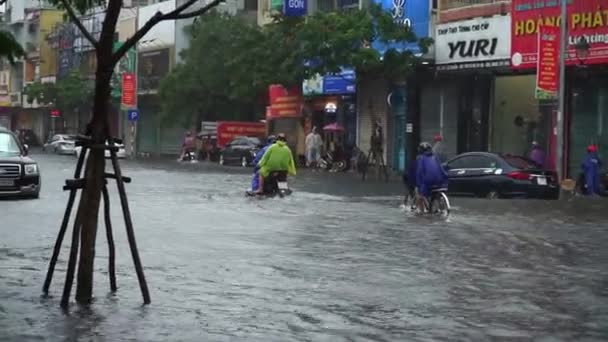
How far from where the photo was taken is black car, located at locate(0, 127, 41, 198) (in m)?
24.6

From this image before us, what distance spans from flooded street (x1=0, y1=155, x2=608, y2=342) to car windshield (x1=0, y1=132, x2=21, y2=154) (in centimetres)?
207

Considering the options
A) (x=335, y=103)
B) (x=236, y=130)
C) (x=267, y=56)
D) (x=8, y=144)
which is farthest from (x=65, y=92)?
(x=8, y=144)

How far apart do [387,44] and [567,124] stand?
401 inches

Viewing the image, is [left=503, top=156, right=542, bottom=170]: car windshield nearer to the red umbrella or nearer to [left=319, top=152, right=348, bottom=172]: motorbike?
[left=319, top=152, right=348, bottom=172]: motorbike

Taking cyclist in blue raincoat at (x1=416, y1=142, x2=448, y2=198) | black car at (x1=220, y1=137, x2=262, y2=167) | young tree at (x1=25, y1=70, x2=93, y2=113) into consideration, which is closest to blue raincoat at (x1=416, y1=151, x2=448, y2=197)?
cyclist in blue raincoat at (x1=416, y1=142, x2=448, y2=198)

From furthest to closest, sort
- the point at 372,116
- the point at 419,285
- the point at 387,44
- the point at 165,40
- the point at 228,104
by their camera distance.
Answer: the point at 165,40, the point at 228,104, the point at 372,116, the point at 387,44, the point at 419,285

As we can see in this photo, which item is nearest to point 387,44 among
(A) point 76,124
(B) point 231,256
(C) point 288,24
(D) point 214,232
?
(C) point 288,24

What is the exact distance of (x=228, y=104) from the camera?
62750mm

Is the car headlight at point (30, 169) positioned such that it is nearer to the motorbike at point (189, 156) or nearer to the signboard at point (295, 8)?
the signboard at point (295, 8)

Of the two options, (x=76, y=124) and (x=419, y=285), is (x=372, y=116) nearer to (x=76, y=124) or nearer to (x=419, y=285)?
(x=419, y=285)

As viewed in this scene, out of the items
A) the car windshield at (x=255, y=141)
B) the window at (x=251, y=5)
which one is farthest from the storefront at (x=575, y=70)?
the window at (x=251, y=5)

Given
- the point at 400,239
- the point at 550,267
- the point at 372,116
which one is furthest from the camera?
the point at 372,116

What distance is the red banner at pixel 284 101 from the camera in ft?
177

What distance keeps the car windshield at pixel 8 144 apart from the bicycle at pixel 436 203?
9573 millimetres
